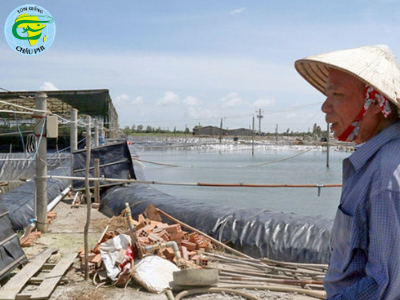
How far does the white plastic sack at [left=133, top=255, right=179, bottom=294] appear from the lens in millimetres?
4101

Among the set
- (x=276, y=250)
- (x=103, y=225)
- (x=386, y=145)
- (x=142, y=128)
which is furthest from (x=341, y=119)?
(x=142, y=128)

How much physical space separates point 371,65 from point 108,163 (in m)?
8.85

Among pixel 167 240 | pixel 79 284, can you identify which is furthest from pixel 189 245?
pixel 79 284

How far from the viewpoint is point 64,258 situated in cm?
470

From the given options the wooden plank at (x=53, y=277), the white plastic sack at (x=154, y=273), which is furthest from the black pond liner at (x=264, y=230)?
the wooden plank at (x=53, y=277)

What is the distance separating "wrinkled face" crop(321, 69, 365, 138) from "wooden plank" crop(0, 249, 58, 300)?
3.21m

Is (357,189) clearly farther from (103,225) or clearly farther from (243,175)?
(243,175)

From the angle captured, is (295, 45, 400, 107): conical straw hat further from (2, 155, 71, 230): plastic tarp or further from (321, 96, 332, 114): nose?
(2, 155, 71, 230): plastic tarp

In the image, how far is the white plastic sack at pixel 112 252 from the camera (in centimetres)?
422

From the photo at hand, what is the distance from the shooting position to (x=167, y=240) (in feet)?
16.3

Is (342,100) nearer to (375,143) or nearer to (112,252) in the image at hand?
(375,143)

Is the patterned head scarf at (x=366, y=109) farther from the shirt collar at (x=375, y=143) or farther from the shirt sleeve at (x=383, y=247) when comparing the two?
the shirt sleeve at (x=383, y=247)

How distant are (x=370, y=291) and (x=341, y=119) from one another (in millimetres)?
529

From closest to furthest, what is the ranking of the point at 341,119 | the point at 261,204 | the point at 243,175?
the point at 341,119 → the point at 261,204 → the point at 243,175
